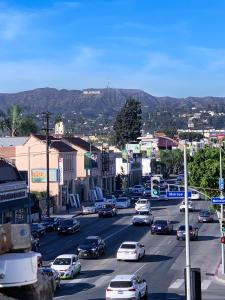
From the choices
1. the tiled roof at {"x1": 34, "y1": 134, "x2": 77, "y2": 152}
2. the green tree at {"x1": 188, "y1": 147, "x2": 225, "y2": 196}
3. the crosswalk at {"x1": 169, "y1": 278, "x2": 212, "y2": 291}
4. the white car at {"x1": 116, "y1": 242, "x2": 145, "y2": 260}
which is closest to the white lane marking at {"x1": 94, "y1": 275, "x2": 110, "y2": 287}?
the crosswalk at {"x1": 169, "y1": 278, "x2": 212, "y2": 291}

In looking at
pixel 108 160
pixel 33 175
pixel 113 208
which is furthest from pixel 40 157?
pixel 108 160

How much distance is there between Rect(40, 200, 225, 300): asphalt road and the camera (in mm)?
34000

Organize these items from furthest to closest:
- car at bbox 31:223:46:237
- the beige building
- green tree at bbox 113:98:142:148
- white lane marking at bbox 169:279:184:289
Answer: green tree at bbox 113:98:142:148 → the beige building → car at bbox 31:223:46:237 → white lane marking at bbox 169:279:184:289

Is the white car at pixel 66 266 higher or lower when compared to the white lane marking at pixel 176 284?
higher

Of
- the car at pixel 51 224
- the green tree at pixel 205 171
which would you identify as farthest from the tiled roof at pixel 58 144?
the green tree at pixel 205 171

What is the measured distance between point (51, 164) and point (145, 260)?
44.9 meters

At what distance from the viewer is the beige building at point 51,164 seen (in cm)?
8519

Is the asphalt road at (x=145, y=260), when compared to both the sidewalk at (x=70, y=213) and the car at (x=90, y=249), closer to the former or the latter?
the car at (x=90, y=249)

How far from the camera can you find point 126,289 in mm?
29500

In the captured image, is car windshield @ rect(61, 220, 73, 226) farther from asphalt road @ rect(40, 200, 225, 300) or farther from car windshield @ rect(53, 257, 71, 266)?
car windshield @ rect(53, 257, 71, 266)

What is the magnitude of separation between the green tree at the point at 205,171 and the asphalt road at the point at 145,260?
490 cm

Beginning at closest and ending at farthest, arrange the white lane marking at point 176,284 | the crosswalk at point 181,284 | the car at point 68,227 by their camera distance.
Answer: the white lane marking at point 176,284 < the crosswalk at point 181,284 < the car at point 68,227

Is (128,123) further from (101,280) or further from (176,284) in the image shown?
(176,284)

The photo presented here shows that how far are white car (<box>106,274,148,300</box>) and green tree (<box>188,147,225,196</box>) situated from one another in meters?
18.0
